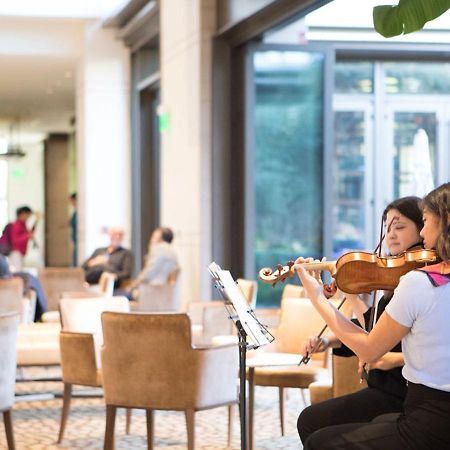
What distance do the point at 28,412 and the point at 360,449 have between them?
4520 mm

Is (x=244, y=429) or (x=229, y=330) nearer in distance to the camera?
(x=244, y=429)

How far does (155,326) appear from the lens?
217 inches

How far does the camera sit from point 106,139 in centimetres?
1778

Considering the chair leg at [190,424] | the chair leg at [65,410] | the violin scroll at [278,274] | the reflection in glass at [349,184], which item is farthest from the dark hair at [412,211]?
the reflection in glass at [349,184]

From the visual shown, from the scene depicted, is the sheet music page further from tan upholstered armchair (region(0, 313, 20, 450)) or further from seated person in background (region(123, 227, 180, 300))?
seated person in background (region(123, 227, 180, 300))

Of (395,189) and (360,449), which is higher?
(395,189)

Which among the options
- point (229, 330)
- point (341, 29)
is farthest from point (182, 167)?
point (229, 330)

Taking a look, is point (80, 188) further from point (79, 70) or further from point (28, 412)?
point (28, 412)

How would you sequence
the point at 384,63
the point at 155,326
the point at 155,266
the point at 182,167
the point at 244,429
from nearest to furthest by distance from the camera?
1. the point at 244,429
2. the point at 155,326
3. the point at 155,266
4. the point at 182,167
5. the point at 384,63

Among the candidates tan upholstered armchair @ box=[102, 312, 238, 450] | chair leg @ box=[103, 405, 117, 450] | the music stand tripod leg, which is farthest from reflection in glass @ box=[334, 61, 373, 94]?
the music stand tripod leg

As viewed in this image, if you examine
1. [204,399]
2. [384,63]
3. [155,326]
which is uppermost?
[384,63]

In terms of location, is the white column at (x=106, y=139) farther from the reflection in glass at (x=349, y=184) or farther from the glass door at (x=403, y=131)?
the glass door at (x=403, y=131)

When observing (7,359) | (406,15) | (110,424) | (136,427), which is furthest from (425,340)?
(136,427)

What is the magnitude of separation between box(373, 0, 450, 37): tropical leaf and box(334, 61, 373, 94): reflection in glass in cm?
933
